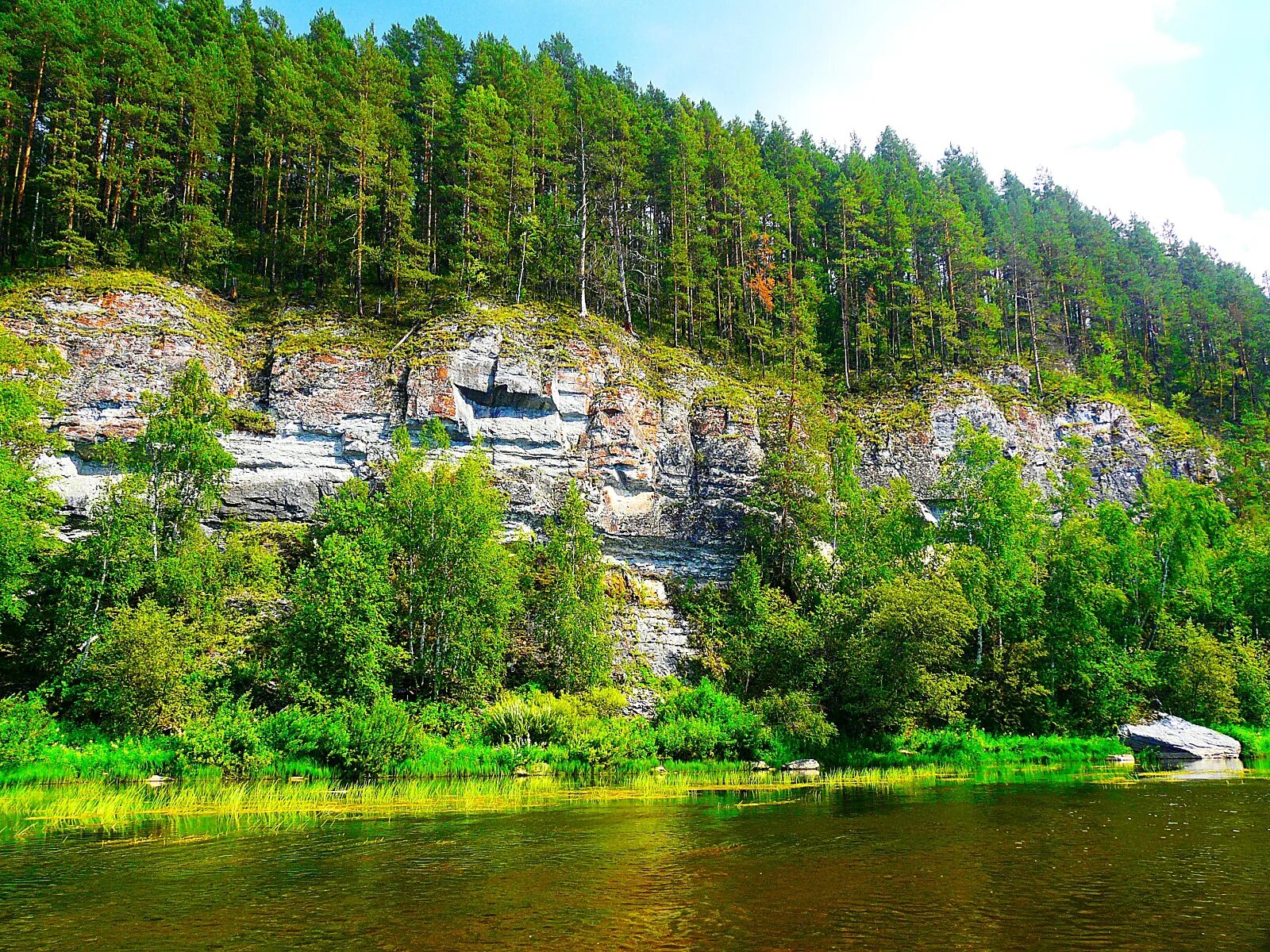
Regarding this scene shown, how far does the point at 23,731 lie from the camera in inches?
931

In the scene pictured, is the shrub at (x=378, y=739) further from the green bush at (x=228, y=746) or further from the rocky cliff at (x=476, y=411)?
the rocky cliff at (x=476, y=411)

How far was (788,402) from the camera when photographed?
55.2 m

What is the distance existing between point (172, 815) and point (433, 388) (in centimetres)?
2922

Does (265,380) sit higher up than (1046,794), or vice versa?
(265,380)

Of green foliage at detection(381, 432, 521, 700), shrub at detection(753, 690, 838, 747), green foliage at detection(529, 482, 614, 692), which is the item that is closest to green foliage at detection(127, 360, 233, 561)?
green foliage at detection(381, 432, 521, 700)

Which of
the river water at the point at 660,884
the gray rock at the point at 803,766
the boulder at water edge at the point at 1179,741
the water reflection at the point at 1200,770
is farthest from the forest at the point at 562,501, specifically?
the river water at the point at 660,884

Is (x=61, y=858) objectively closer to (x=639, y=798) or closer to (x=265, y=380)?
(x=639, y=798)

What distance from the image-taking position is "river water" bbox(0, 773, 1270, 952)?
878 cm

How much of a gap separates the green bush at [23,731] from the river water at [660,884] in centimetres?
1062

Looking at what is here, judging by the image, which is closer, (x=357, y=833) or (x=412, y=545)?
(x=357, y=833)

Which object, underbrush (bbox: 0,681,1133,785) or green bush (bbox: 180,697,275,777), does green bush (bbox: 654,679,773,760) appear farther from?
green bush (bbox: 180,697,275,777)

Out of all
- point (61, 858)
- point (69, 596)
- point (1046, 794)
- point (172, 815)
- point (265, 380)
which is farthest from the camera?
point (265, 380)

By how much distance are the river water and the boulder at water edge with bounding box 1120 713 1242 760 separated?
1884 centimetres

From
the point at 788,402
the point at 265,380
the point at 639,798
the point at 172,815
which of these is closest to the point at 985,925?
the point at 639,798
